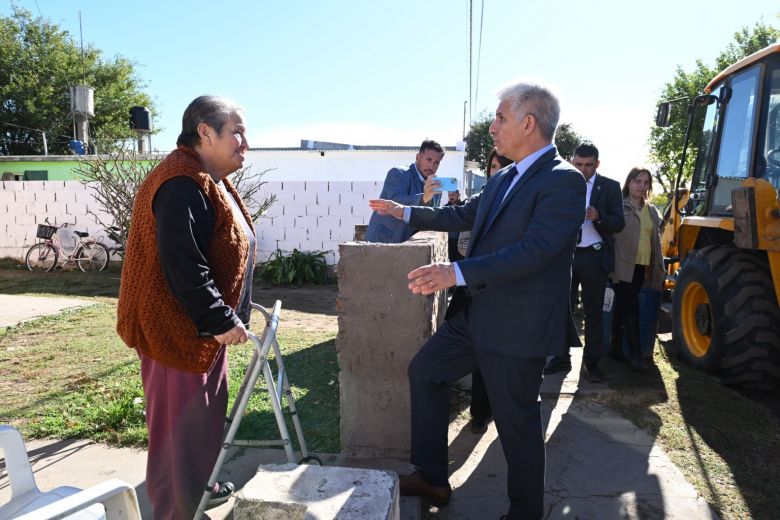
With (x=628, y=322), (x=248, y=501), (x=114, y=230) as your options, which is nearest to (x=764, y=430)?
(x=628, y=322)

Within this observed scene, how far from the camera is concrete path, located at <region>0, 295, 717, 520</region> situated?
2838 millimetres

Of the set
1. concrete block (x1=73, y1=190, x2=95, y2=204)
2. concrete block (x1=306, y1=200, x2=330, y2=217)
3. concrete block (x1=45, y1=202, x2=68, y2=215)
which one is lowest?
concrete block (x1=45, y1=202, x2=68, y2=215)

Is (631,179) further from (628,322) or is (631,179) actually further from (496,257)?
(496,257)

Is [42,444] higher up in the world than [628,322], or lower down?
lower down

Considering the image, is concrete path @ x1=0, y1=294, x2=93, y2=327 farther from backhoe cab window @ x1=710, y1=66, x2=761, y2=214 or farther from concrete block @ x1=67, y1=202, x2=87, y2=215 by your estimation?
backhoe cab window @ x1=710, y1=66, x2=761, y2=214

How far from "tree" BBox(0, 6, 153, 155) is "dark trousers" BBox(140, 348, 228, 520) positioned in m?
26.7

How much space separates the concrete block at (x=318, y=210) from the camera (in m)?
11.7

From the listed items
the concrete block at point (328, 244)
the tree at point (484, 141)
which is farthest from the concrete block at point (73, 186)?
the tree at point (484, 141)

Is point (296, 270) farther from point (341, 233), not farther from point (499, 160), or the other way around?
point (499, 160)

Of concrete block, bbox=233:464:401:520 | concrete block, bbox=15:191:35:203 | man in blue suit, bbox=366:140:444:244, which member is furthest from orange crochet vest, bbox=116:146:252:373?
concrete block, bbox=15:191:35:203

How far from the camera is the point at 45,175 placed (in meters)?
17.9

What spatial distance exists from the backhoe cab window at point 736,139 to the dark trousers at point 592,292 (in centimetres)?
163

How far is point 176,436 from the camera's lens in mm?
2412

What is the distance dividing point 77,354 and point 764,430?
586 cm
